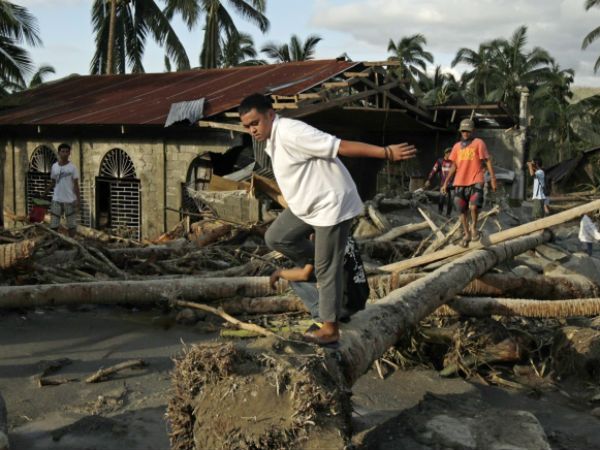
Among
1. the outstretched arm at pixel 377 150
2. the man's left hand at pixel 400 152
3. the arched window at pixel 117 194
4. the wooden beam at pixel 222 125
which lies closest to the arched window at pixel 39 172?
the arched window at pixel 117 194

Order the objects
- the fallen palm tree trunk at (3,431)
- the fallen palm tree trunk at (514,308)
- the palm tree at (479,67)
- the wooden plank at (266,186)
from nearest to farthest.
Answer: the fallen palm tree trunk at (3,431) < the fallen palm tree trunk at (514,308) < the wooden plank at (266,186) < the palm tree at (479,67)

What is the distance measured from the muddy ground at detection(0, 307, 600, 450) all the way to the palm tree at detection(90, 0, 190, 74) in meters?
26.5

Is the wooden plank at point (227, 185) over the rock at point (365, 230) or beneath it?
over

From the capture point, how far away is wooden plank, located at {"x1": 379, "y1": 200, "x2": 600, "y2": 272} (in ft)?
26.2

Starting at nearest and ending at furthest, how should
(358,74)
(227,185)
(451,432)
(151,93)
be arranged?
(451,432), (227,185), (358,74), (151,93)

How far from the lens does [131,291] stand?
740cm

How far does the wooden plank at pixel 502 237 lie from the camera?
7.99 metres

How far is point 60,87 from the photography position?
2588 centimetres

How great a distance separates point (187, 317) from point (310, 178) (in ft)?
13.1

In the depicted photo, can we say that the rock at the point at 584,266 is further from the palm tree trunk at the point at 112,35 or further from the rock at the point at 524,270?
the palm tree trunk at the point at 112,35

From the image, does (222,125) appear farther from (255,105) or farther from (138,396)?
(255,105)

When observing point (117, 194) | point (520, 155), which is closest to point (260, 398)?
point (117, 194)

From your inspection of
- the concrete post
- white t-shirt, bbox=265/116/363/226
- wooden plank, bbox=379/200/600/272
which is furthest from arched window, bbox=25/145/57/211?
white t-shirt, bbox=265/116/363/226

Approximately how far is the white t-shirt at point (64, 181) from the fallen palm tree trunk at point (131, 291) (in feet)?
14.5
